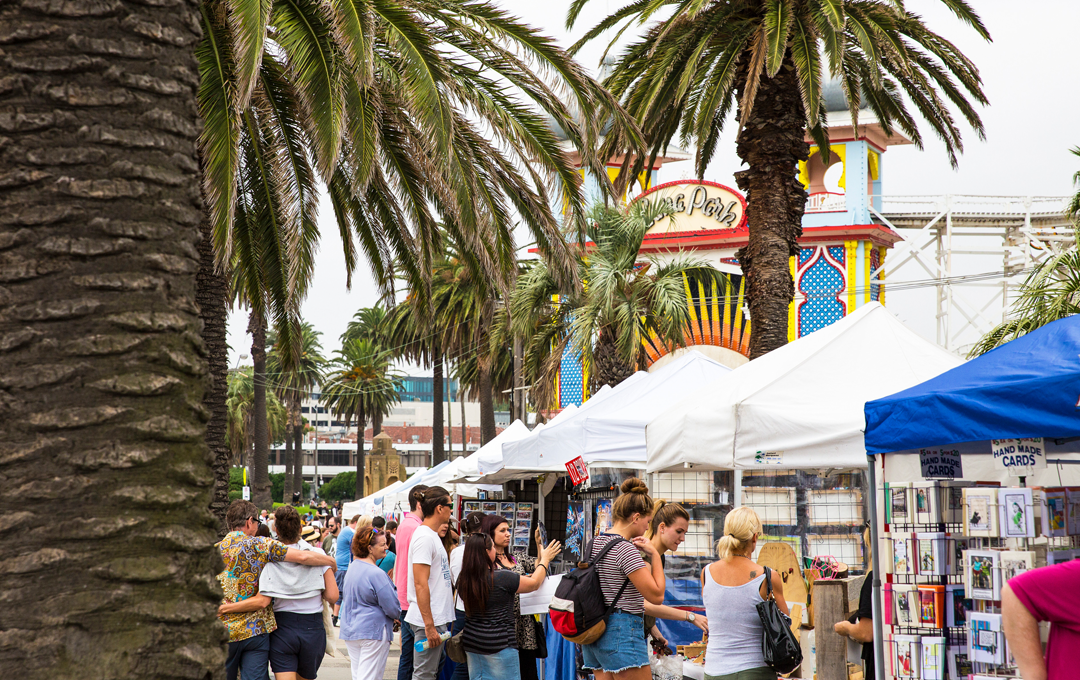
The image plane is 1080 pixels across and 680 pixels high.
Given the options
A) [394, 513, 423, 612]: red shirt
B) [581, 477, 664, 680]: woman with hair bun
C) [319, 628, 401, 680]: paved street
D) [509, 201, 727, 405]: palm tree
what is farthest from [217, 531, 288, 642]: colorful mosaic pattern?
[509, 201, 727, 405]: palm tree

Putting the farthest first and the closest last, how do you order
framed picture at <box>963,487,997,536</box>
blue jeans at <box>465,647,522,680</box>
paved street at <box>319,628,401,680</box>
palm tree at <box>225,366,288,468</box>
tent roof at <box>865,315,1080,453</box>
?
palm tree at <box>225,366,288,468</box>, paved street at <box>319,628,401,680</box>, blue jeans at <box>465,647,522,680</box>, framed picture at <box>963,487,997,536</box>, tent roof at <box>865,315,1080,453</box>

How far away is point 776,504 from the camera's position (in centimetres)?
966

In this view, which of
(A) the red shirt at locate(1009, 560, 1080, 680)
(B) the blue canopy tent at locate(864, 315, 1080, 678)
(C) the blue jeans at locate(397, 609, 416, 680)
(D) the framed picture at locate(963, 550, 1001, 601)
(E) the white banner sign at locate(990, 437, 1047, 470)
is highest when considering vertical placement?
(B) the blue canopy tent at locate(864, 315, 1080, 678)

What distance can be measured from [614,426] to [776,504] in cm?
229

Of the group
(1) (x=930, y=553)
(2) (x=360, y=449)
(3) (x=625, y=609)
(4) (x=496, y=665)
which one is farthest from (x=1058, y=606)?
(2) (x=360, y=449)

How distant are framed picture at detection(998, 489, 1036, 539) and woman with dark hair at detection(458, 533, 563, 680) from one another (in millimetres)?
3195

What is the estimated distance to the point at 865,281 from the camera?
3005cm

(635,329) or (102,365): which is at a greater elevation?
(635,329)

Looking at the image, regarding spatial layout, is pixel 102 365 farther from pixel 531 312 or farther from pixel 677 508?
pixel 531 312

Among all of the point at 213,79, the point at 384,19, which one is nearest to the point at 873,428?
the point at 384,19

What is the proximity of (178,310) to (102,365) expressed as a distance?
0.97 ft

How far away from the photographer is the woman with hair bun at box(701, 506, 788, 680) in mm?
5930

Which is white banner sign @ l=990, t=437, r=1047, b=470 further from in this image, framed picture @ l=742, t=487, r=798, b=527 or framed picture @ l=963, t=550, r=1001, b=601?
framed picture @ l=742, t=487, r=798, b=527

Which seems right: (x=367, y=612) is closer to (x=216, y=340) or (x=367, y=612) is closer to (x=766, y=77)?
(x=216, y=340)
